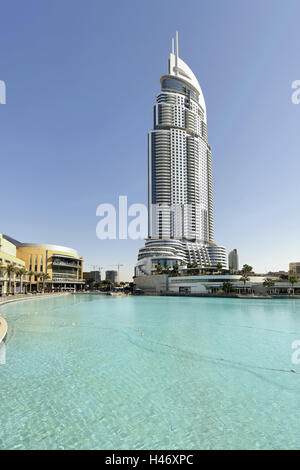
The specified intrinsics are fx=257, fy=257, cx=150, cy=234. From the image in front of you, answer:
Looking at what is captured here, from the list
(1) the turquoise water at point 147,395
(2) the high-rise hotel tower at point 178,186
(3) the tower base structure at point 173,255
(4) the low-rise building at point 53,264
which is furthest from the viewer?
(2) the high-rise hotel tower at point 178,186

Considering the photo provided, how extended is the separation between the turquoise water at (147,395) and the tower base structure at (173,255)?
118276mm

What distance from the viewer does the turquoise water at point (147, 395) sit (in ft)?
25.7

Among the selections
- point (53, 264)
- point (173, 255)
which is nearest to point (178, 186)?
point (173, 255)

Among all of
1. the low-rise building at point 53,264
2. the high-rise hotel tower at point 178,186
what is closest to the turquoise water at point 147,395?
the low-rise building at point 53,264

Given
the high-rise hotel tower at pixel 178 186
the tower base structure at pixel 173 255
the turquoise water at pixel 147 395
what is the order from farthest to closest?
the high-rise hotel tower at pixel 178 186, the tower base structure at pixel 173 255, the turquoise water at pixel 147 395

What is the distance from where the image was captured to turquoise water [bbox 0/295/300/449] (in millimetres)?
7828

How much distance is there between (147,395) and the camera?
35.2 ft

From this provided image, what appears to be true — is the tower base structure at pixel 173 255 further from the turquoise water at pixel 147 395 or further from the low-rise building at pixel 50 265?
the turquoise water at pixel 147 395

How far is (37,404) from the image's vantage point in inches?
382

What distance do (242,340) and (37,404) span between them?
17532 mm

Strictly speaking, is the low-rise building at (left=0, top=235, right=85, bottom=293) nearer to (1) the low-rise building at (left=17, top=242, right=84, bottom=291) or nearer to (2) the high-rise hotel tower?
(1) the low-rise building at (left=17, top=242, right=84, bottom=291)

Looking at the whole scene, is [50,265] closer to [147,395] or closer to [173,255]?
[173,255]

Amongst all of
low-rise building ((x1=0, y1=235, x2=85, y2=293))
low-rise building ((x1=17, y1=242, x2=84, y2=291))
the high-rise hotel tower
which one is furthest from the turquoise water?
the high-rise hotel tower
